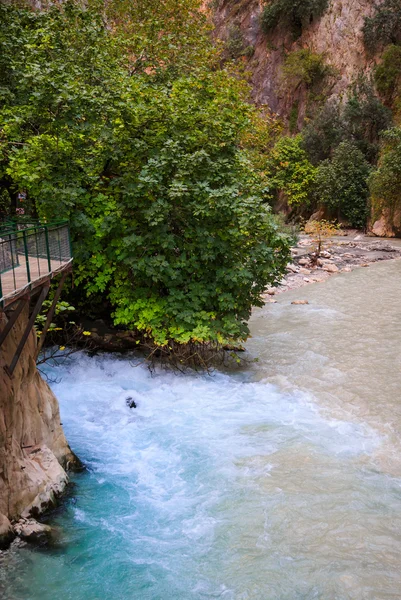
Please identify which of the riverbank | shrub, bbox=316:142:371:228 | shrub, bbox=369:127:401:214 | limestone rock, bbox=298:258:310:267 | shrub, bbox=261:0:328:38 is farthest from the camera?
shrub, bbox=261:0:328:38

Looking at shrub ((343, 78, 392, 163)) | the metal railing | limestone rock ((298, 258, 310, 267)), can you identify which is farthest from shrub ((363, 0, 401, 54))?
the metal railing

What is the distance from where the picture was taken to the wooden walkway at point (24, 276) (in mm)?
7164

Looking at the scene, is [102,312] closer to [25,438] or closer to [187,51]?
[25,438]

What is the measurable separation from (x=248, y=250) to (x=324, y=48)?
3906 cm

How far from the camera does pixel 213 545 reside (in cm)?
725

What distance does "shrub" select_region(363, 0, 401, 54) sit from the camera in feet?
129

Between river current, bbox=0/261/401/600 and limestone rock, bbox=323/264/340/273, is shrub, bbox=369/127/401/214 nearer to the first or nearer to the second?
limestone rock, bbox=323/264/340/273

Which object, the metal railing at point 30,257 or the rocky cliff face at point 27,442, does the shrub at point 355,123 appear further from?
the rocky cliff face at point 27,442

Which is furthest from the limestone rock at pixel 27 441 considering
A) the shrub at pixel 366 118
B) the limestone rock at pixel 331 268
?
the shrub at pixel 366 118

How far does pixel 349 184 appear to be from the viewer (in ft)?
Result: 124

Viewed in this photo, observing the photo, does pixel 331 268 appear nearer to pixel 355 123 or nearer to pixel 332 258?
pixel 332 258

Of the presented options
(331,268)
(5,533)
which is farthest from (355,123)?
(5,533)

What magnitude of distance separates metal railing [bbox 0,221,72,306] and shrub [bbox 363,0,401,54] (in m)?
38.8

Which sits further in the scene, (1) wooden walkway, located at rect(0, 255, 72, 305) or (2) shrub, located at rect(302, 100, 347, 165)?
(2) shrub, located at rect(302, 100, 347, 165)
